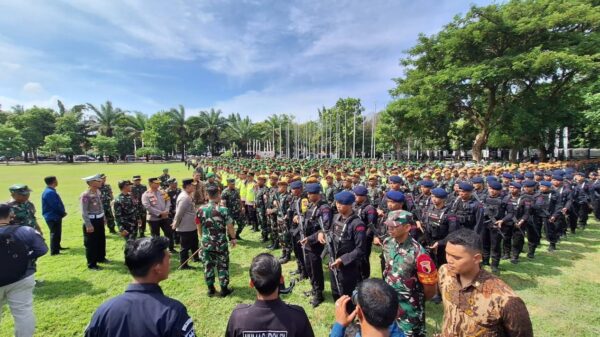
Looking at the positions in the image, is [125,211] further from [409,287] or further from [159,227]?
[409,287]

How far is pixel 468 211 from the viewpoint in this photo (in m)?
5.81

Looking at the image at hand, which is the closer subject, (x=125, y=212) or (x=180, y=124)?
(x=125, y=212)

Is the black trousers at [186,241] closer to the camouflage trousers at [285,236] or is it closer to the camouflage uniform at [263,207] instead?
the camouflage trousers at [285,236]

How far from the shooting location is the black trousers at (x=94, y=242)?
257 inches

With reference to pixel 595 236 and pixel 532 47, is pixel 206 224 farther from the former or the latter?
pixel 532 47

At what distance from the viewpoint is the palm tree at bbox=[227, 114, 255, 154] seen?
66688 millimetres

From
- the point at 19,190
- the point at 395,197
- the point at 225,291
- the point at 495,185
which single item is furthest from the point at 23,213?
the point at 495,185

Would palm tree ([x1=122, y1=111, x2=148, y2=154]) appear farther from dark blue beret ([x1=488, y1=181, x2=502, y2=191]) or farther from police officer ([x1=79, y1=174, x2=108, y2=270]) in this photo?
dark blue beret ([x1=488, y1=181, x2=502, y2=191])

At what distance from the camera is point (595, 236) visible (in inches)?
360

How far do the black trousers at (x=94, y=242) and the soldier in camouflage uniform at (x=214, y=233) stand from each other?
3145 millimetres

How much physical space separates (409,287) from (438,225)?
2669 millimetres

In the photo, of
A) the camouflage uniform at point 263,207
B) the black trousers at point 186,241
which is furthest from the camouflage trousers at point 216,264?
the camouflage uniform at point 263,207

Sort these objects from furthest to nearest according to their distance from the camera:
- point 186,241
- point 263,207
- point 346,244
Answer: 1. point 263,207
2. point 186,241
3. point 346,244

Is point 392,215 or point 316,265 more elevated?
point 392,215
